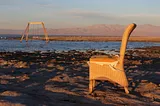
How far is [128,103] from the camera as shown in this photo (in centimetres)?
680

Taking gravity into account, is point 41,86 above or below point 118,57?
below

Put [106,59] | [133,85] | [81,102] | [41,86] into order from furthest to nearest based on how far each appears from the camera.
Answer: [133,85], [41,86], [106,59], [81,102]

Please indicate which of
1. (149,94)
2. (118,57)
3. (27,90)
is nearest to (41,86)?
(27,90)

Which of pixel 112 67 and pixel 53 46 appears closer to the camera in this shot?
pixel 112 67

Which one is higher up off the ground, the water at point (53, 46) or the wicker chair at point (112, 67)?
the wicker chair at point (112, 67)

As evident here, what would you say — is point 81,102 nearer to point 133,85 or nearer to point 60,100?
point 60,100

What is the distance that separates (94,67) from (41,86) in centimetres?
160

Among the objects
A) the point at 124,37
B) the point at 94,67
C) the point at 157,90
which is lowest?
the point at 157,90

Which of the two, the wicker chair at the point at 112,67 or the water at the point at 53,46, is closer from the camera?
the wicker chair at the point at 112,67

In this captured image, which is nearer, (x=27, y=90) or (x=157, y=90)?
(x=27, y=90)

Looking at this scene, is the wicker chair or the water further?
the water

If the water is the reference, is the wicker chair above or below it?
above

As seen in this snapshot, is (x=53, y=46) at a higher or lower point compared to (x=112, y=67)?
lower

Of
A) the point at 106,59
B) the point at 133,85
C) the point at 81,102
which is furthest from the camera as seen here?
the point at 133,85
